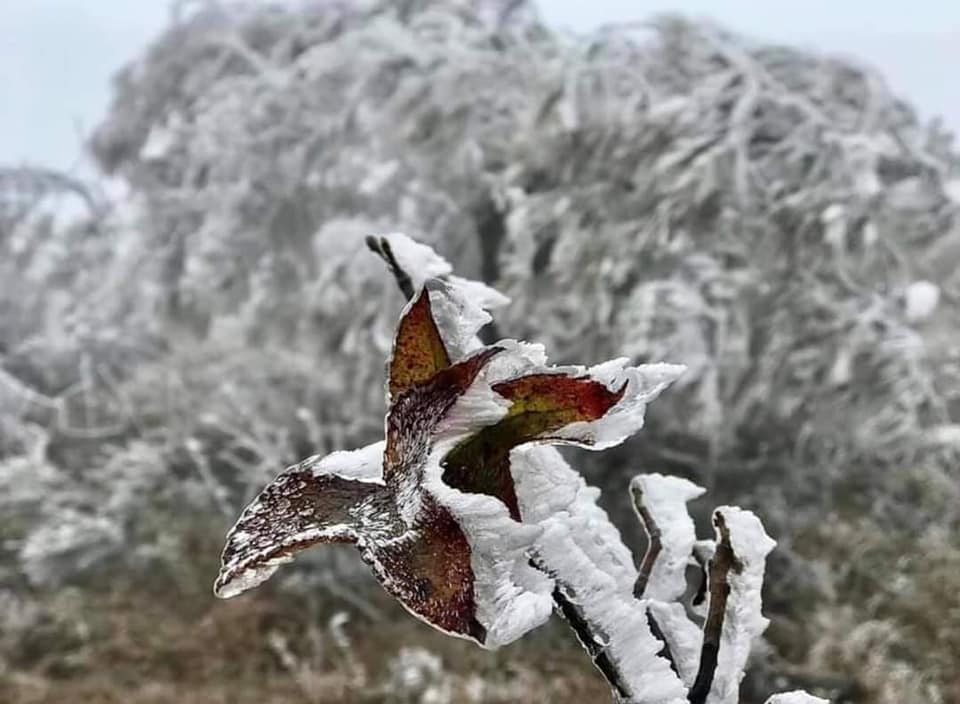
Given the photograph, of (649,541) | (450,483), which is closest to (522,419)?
(450,483)

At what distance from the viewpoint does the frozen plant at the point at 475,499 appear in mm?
195

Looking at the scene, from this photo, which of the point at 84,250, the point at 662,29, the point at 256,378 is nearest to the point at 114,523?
the point at 256,378

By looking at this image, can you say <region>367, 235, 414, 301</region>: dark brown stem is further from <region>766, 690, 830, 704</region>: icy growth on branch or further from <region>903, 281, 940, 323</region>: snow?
<region>903, 281, 940, 323</region>: snow

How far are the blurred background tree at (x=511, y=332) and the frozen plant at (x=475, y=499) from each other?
1.47m

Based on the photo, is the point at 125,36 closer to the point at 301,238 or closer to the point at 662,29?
the point at 301,238

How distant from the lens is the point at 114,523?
6.52 ft

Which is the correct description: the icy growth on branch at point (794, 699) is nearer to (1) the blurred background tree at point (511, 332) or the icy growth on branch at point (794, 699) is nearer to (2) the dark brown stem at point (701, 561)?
(2) the dark brown stem at point (701, 561)

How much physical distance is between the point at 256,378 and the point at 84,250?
62 cm

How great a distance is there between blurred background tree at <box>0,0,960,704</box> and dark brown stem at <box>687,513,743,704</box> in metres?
1.43

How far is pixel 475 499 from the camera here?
0.20m

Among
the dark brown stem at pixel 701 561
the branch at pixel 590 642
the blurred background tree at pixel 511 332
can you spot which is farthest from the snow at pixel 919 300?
the branch at pixel 590 642

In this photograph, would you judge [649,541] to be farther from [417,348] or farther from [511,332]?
[511,332]

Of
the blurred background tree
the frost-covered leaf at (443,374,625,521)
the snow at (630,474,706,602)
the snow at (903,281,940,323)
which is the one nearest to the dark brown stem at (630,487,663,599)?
the snow at (630,474,706,602)

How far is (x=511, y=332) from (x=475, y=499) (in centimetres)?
176
